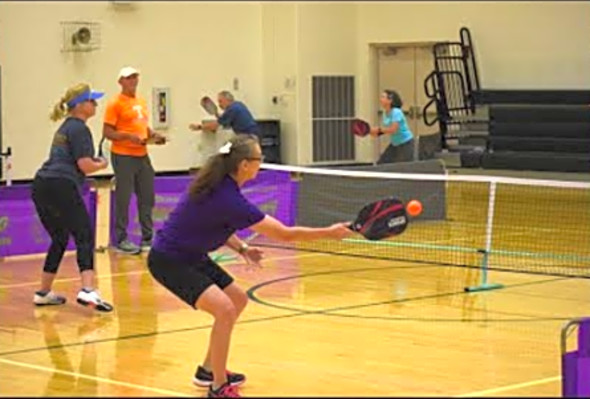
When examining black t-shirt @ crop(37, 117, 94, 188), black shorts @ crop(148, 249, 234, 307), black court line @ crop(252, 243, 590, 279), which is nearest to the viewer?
black shorts @ crop(148, 249, 234, 307)

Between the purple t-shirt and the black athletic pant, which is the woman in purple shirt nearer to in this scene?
the purple t-shirt

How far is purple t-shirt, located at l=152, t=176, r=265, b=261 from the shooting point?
25.8 feet

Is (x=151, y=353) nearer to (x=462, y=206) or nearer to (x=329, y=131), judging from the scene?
(x=462, y=206)

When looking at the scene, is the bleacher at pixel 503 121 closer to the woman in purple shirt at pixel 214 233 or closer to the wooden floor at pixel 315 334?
the wooden floor at pixel 315 334

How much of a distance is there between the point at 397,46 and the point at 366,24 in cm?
90

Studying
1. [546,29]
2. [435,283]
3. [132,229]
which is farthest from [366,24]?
[435,283]

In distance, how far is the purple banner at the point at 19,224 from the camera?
15.6 m

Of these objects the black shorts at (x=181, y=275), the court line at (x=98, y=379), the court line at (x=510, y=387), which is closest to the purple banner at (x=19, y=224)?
the court line at (x=98, y=379)

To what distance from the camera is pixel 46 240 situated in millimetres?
16219

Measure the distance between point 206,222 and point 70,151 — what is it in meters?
4.14

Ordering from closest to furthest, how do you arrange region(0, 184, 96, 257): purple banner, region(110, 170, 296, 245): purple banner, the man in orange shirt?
region(0, 184, 96, 257): purple banner < the man in orange shirt < region(110, 170, 296, 245): purple banner

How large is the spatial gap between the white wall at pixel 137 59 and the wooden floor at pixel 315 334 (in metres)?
10.8

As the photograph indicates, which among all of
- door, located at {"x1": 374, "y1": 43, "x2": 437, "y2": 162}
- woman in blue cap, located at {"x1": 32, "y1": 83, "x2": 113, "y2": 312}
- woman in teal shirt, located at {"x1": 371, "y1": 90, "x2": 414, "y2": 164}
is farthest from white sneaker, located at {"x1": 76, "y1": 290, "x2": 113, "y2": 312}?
door, located at {"x1": 374, "y1": 43, "x2": 437, "y2": 162}

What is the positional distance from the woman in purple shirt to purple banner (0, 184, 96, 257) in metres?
7.47
